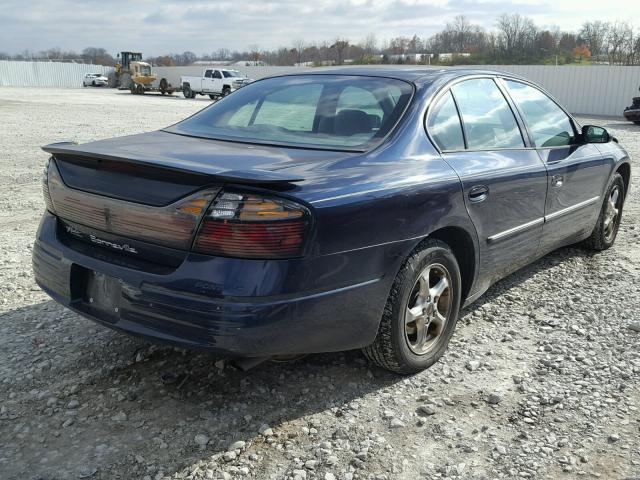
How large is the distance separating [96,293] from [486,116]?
2523mm

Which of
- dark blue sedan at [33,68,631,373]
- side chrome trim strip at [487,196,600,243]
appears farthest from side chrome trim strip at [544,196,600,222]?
dark blue sedan at [33,68,631,373]

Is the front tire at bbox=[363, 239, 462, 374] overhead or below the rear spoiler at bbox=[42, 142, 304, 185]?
below

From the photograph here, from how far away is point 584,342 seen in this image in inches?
147

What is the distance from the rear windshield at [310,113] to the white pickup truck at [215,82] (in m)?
34.6

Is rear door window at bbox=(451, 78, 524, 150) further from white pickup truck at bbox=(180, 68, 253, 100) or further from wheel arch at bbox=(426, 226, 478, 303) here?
white pickup truck at bbox=(180, 68, 253, 100)

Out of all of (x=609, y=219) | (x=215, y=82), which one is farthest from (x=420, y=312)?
(x=215, y=82)

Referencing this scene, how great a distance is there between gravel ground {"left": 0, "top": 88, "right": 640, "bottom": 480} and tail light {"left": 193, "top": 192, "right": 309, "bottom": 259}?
34.4 inches

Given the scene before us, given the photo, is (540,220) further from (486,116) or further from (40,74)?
(40,74)

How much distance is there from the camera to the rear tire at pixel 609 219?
5.38m

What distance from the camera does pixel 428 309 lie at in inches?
129

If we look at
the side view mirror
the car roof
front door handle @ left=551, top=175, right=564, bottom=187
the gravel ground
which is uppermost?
the car roof

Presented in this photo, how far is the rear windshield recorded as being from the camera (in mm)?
3215

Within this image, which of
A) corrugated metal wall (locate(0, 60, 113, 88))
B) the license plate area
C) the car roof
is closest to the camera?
the license plate area

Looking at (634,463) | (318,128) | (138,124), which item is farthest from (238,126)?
(138,124)
